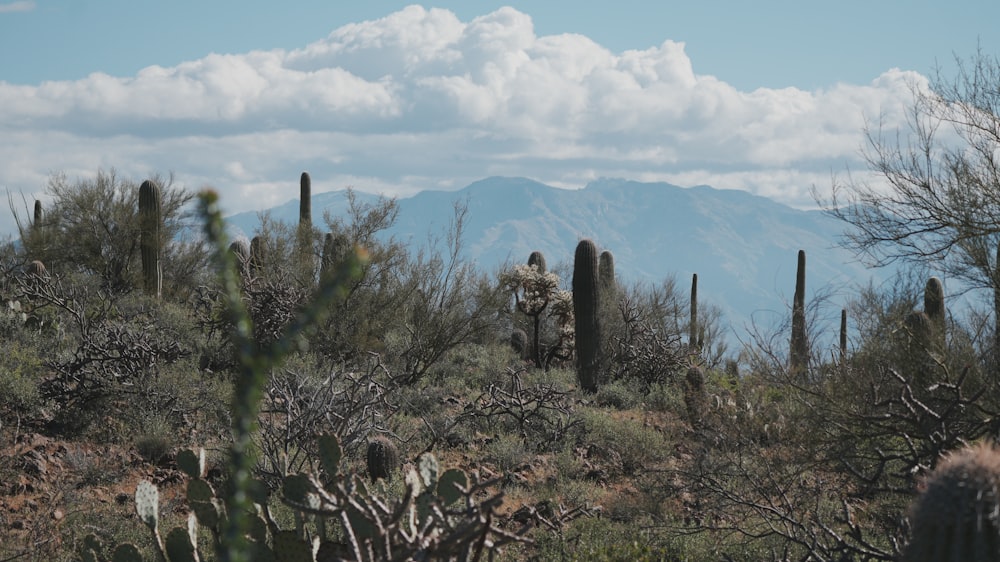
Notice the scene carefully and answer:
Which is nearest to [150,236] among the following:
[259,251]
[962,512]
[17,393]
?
[259,251]

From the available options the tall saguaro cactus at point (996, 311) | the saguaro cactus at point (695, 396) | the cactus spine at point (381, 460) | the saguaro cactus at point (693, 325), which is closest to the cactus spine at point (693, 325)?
the saguaro cactus at point (693, 325)

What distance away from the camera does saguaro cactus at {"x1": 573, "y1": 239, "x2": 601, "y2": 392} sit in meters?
15.6

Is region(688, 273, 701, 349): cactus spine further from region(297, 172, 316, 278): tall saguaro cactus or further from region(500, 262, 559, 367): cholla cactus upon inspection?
region(297, 172, 316, 278): tall saguaro cactus

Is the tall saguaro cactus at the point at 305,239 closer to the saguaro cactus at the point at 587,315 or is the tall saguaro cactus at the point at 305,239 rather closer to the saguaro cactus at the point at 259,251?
the saguaro cactus at the point at 259,251

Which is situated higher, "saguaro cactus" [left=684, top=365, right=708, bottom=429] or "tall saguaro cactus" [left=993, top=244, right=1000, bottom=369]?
"tall saguaro cactus" [left=993, top=244, right=1000, bottom=369]

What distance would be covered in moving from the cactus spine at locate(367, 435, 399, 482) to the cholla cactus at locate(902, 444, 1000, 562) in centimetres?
572

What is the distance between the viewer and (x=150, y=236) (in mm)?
20625

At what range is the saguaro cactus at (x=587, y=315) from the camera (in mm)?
15586

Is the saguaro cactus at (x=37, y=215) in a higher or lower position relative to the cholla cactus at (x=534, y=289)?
higher

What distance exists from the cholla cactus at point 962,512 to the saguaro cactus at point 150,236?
62.7 feet

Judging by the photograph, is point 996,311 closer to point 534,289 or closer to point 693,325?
point 534,289

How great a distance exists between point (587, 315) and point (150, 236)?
10745 mm

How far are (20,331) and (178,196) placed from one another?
36.5ft

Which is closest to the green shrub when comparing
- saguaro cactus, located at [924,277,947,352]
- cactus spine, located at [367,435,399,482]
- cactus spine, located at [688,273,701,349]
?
cactus spine, located at [367,435,399,482]
